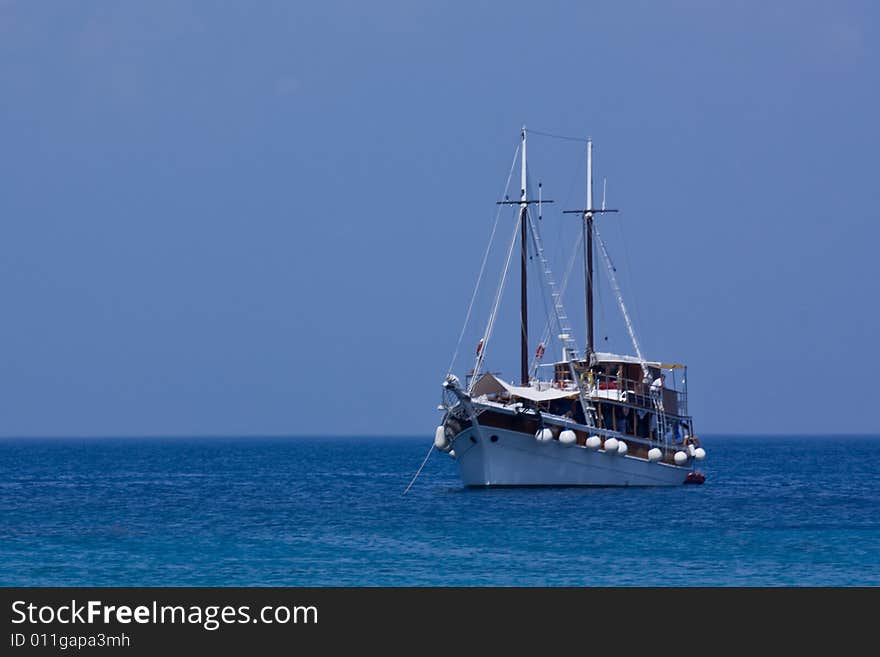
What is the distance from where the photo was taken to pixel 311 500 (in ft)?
266

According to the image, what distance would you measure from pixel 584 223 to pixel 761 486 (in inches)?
855

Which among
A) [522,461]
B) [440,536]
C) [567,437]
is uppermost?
[567,437]

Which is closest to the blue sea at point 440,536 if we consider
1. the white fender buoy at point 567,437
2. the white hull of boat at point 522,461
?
the white hull of boat at point 522,461

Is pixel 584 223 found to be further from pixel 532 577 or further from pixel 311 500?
pixel 532 577

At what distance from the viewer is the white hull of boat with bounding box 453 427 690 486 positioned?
75.1 m

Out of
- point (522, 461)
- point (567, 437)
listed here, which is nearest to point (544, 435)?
point (567, 437)

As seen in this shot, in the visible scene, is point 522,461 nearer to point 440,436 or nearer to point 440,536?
point 440,436

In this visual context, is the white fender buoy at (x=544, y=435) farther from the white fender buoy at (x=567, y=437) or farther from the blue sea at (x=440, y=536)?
the blue sea at (x=440, y=536)

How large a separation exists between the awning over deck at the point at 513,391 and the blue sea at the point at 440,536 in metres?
4.77

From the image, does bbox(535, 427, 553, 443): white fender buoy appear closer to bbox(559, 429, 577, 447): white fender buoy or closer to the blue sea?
bbox(559, 429, 577, 447): white fender buoy

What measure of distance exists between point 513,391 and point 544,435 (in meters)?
2.70

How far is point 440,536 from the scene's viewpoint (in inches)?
2249
